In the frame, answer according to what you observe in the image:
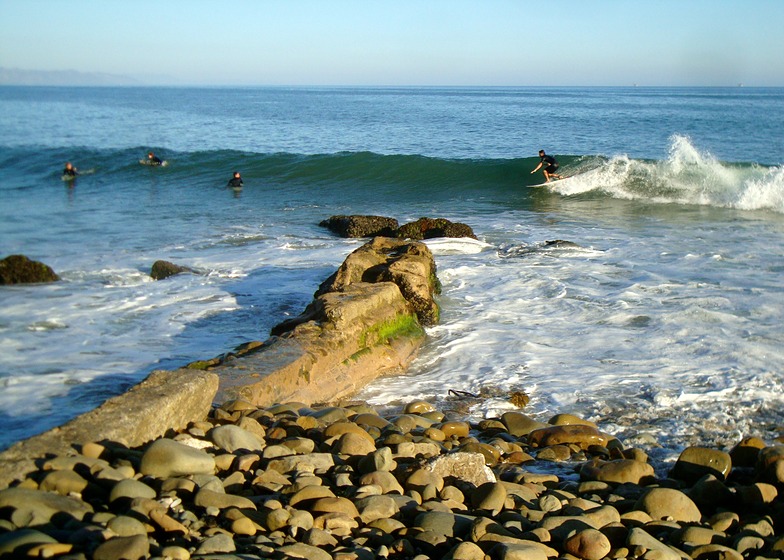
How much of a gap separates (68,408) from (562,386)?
14.5 ft

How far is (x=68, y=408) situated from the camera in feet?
20.6

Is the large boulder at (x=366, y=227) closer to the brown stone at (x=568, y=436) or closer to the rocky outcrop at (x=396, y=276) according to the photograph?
the rocky outcrop at (x=396, y=276)

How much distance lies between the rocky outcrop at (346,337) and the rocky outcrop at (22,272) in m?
4.94

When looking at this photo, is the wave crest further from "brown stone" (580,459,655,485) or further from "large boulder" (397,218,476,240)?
"brown stone" (580,459,655,485)

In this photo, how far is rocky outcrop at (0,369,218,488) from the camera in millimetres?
3996

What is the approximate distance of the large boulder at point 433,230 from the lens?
14.0m

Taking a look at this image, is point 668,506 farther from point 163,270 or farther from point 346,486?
point 163,270

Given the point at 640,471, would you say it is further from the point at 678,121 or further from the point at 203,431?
the point at 678,121

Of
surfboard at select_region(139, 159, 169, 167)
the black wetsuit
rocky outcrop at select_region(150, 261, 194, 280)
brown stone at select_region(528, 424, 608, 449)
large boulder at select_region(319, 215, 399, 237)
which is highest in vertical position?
the black wetsuit

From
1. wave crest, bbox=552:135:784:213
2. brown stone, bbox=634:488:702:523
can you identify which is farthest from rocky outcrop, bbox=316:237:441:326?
wave crest, bbox=552:135:784:213

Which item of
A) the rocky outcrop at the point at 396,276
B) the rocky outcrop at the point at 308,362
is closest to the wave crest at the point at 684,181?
the rocky outcrop at the point at 308,362

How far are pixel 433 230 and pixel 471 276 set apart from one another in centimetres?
312

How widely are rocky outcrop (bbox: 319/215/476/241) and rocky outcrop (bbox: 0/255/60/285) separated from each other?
598cm

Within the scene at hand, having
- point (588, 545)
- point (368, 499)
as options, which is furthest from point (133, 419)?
point (588, 545)
